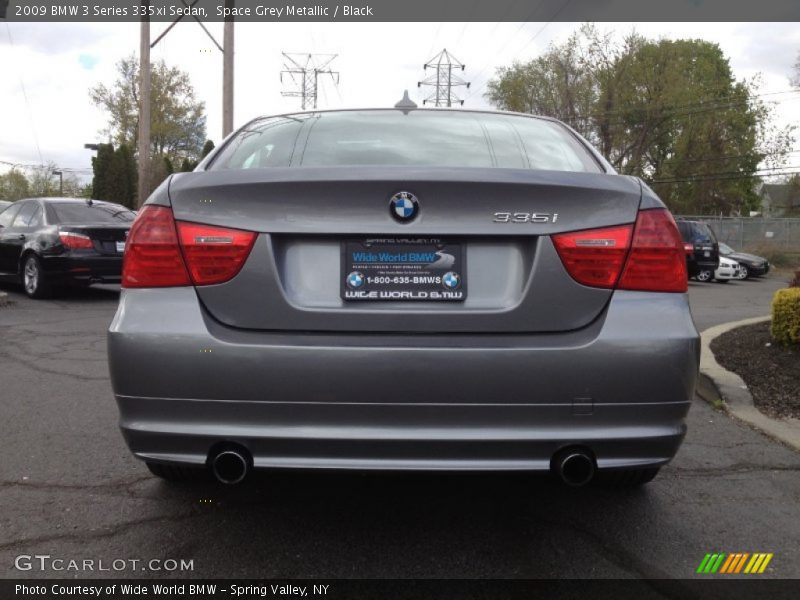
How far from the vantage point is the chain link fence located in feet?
121

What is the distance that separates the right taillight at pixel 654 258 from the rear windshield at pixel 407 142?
1.37 feet

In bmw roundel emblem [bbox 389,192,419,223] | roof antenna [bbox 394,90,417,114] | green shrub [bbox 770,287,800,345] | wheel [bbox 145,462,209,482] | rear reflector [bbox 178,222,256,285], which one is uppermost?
roof antenna [bbox 394,90,417,114]

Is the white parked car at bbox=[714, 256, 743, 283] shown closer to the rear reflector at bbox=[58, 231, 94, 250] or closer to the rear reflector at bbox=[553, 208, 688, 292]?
the rear reflector at bbox=[58, 231, 94, 250]

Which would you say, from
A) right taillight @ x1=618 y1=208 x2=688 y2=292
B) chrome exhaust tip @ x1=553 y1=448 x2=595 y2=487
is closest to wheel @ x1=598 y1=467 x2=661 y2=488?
chrome exhaust tip @ x1=553 y1=448 x2=595 y2=487

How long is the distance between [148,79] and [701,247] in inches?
648

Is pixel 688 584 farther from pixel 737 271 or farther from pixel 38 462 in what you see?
pixel 737 271

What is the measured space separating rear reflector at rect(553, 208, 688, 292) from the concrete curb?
2258 mm

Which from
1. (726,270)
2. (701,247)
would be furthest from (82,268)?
(726,270)

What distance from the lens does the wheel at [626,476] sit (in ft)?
8.36

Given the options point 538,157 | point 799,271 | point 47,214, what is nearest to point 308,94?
point 47,214

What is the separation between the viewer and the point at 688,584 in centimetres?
253

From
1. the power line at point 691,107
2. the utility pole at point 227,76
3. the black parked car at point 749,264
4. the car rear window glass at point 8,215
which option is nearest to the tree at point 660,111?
the power line at point 691,107

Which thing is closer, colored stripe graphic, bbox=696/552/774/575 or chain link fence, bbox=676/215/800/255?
colored stripe graphic, bbox=696/552/774/575

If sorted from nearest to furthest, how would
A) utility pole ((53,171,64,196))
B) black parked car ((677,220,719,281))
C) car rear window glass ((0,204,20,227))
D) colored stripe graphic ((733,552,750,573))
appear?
colored stripe graphic ((733,552,750,573)) → car rear window glass ((0,204,20,227)) → black parked car ((677,220,719,281)) → utility pole ((53,171,64,196))
